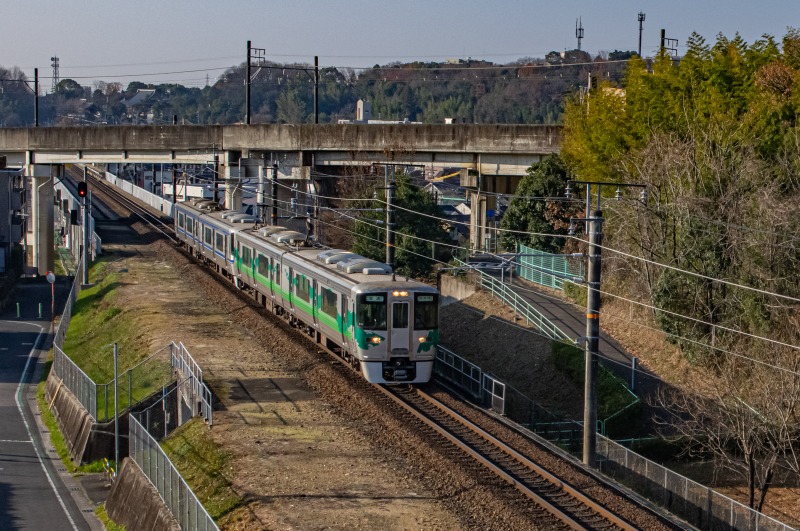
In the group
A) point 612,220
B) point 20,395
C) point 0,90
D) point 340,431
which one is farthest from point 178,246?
point 0,90

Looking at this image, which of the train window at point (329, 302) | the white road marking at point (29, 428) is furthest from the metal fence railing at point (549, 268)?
the white road marking at point (29, 428)

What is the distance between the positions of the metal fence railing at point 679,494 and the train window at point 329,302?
656 centimetres

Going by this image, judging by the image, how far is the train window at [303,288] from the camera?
→ 2684 centimetres

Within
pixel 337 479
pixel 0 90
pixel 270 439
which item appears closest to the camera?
pixel 337 479

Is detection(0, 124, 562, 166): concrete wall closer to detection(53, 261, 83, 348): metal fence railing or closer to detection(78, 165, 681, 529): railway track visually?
detection(53, 261, 83, 348): metal fence railing

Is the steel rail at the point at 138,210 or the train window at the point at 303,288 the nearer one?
the train window at the point at 303,288

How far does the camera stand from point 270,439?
19875mm

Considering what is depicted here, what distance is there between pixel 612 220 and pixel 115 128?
26.4 m

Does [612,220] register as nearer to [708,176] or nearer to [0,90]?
[708,176]

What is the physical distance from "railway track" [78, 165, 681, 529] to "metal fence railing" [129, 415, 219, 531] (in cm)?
461

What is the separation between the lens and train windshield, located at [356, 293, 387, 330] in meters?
22.5

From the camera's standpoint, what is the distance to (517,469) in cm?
1808

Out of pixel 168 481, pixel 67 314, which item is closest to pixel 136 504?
pixel 168 481

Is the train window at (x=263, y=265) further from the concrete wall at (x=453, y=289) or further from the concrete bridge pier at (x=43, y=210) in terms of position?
the concrete bridge pier at (x=43, y=210)
